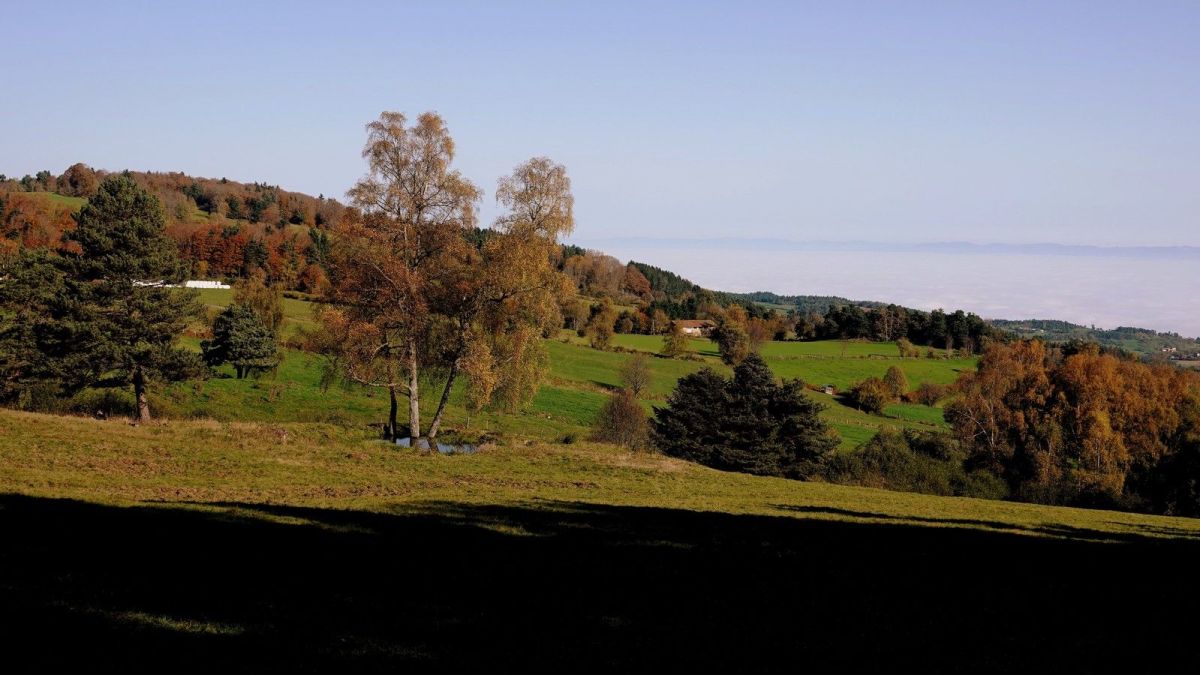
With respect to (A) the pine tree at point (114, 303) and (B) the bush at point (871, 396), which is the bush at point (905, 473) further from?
(B) the bush at point (871, 396)

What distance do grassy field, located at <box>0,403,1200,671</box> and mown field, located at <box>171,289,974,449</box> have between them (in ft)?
64.8

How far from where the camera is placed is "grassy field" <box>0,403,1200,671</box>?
34.0 feet

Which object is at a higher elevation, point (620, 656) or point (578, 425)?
point (620, 656)

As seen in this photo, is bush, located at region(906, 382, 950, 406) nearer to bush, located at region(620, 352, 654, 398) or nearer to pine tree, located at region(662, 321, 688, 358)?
pine tree, located at region(662, 321, 688, 358)

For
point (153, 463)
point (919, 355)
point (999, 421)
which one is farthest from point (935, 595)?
point (919, 355)

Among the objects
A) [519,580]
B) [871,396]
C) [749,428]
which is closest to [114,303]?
[519,580]

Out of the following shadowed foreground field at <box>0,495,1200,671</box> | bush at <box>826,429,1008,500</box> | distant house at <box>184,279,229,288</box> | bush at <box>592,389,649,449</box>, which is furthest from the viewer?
distant house at <box>184,279,229,288</box>

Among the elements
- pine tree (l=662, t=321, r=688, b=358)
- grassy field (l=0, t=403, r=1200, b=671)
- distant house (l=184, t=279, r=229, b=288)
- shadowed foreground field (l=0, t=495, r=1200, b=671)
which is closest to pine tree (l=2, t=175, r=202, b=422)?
grassy field (l=0, t=403, r=1200, b=671)

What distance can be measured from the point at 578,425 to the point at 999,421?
43641 mm

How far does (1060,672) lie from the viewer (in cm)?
1076

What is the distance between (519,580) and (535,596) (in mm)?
1004

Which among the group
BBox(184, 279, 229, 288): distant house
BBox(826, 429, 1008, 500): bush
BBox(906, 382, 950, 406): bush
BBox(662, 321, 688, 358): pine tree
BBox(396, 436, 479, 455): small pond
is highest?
BBox(184, 279, 229, 288): distant house

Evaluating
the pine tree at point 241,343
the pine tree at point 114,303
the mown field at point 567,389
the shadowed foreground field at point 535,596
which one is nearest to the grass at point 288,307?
the mown field at point 567,389

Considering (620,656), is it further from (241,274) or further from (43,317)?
(241,274)
